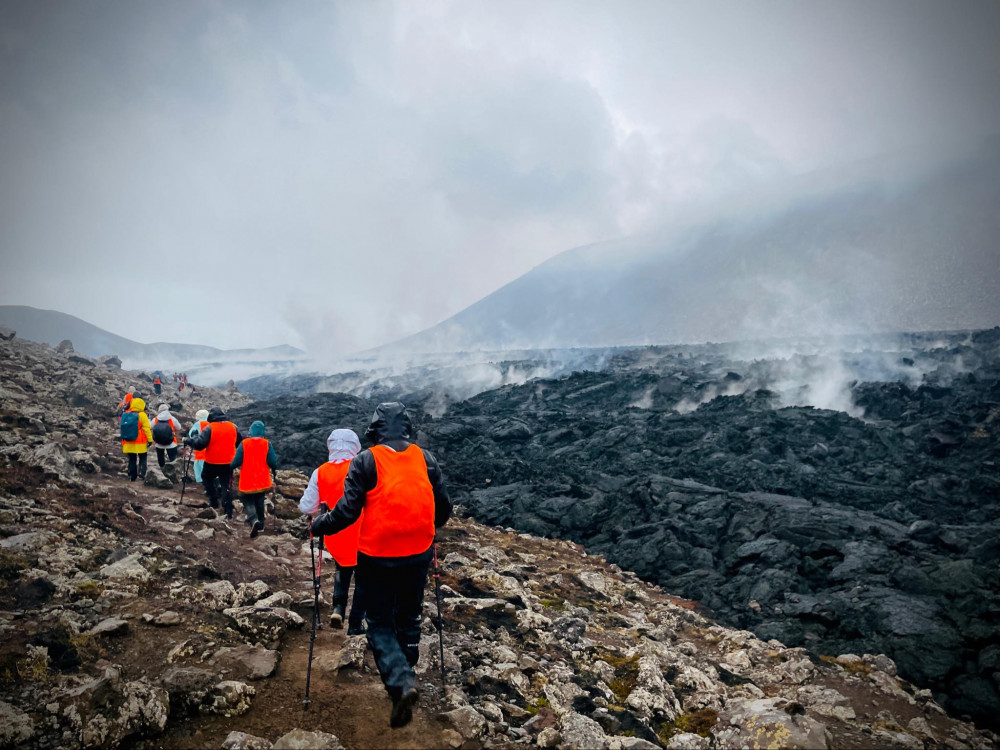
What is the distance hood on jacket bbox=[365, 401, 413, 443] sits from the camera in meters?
3.88

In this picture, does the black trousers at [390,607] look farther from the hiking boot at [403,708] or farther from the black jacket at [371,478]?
the black jacket at [371,478]

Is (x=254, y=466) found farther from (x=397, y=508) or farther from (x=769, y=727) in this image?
(x=769, y=727)

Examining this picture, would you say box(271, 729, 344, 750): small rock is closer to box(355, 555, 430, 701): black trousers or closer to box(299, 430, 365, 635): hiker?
box(355, 555, 430, 701): black trousers

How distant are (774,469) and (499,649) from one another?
14.7m

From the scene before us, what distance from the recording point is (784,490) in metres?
14.9

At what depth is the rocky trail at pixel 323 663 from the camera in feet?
11.8

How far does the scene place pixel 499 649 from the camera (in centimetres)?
541

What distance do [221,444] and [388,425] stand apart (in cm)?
657

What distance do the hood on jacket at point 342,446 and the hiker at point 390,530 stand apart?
1.32 metres

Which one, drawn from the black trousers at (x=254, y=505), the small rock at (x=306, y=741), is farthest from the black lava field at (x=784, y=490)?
the black trousers at (x=254, y=505)

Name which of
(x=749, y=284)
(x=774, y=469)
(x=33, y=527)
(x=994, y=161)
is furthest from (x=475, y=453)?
(x=994, y=161)

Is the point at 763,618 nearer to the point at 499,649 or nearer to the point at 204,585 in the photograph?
the point at 499,649

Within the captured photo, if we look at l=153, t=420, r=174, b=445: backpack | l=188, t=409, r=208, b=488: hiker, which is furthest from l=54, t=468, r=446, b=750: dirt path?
l=153, t=420, r=174, b=445: backpack

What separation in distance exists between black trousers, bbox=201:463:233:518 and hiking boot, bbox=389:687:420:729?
6.95 metres
